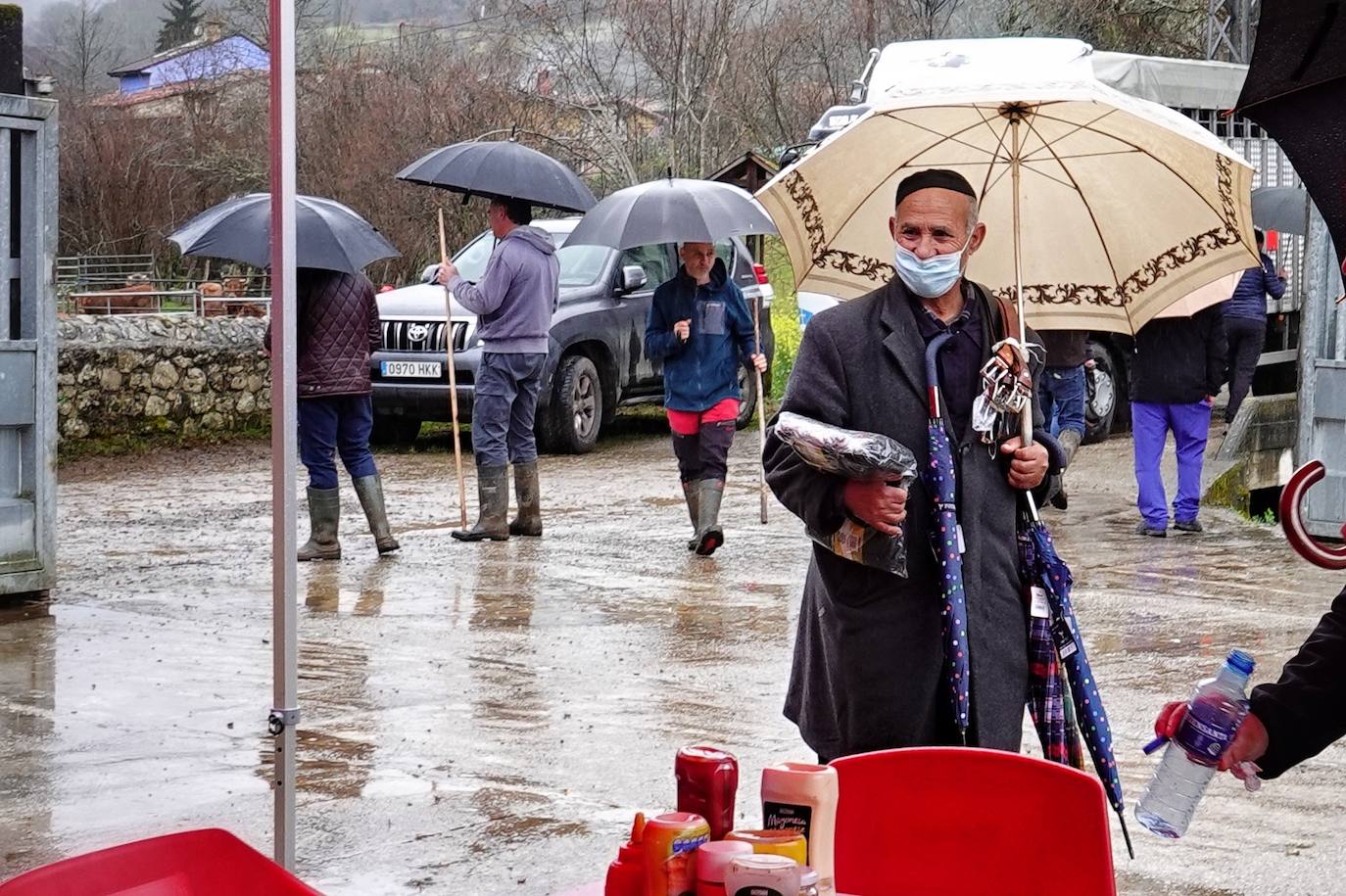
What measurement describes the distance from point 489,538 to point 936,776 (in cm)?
855

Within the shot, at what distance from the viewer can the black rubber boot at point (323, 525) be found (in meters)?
10.6

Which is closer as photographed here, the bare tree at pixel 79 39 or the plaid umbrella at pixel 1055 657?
the plaid umbrella at pixel 1055 657

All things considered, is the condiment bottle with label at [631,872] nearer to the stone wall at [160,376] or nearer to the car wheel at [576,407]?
the car wheel at [576,407]

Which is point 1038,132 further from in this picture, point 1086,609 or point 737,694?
point 1086,609

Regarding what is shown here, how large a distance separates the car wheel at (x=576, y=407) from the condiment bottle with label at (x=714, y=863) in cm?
1339

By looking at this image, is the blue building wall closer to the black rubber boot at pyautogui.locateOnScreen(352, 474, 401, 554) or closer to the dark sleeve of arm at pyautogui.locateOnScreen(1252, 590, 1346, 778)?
the black rubber boot at pyautogui.locateOnScreen(352, 474, 401, 554)

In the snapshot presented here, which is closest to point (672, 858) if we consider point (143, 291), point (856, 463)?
point (856, 463)

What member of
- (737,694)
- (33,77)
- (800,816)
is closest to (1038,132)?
(800,816)

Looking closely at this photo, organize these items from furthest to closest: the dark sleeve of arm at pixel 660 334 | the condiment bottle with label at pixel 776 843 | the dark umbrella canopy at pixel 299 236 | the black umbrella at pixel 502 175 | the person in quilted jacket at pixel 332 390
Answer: the black umbrella at pixel 502 175 < the dark sleeve of arm at pixel 660 334 < the person in quilted jacket at pixel 332 390 < the dark umbrella canopy at pixel 299 236 < the condiment bottle with label at pixel 776 843

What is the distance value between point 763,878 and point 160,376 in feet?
48.8

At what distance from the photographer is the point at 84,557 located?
10.8 m

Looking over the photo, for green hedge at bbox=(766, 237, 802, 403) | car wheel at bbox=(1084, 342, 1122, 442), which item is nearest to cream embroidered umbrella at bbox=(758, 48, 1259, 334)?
green hedge at bbox=(766, 237, 802, 403)

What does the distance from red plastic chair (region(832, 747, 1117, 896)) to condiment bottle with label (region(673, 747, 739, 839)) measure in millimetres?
531

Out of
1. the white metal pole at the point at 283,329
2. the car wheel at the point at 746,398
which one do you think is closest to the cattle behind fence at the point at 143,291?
the car wheel at the point at 746,398
